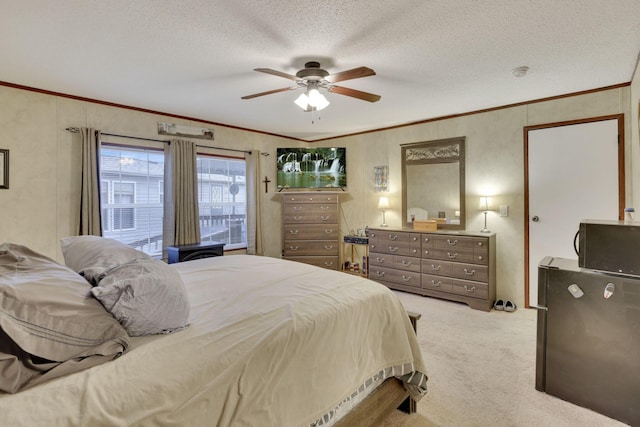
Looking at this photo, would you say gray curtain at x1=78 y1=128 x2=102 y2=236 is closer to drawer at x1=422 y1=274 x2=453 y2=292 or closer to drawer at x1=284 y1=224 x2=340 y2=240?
drawer at x1=284 y1=224 x2=340 y2=240

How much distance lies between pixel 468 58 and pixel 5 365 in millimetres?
3194

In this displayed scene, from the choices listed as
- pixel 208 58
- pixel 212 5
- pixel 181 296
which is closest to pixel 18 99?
pixel 208 58

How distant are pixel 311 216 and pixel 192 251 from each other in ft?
6.61

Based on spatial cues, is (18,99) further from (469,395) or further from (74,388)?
(469,395)

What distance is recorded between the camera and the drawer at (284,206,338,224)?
525 cm

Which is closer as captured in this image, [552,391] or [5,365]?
[5,365]

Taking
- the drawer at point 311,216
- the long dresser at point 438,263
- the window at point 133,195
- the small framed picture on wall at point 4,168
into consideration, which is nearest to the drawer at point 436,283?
the long dresser at point 438,263

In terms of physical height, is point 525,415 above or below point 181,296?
below

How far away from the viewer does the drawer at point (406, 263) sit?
4.28 metres

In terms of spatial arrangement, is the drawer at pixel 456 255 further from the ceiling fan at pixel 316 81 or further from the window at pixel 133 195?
the window at pixel 133 195

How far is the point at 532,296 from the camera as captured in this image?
377 cm

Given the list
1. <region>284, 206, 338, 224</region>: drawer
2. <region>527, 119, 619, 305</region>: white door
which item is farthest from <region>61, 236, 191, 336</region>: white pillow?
<region>527, 119, 619, 305</region>: white door

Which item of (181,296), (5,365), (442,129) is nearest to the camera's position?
(5,365)

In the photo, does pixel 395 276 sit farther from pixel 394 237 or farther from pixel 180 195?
pixel 180 195
